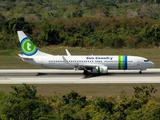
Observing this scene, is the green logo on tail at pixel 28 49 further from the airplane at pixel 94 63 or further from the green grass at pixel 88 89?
the green grass at pixel 88 89

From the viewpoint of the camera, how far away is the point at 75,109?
34.6 m

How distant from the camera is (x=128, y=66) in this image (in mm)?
61312

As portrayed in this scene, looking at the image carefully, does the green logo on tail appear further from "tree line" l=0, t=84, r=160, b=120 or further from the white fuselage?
"tree line" l=0, t=84, r=160, b=120

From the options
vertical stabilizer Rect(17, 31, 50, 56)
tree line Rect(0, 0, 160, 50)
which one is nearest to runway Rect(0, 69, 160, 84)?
vertical stabilizer Rect(17, 31, 50, 56)

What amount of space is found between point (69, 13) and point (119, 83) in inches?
3425

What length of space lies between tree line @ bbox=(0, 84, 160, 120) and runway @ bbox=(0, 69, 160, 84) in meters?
13.6

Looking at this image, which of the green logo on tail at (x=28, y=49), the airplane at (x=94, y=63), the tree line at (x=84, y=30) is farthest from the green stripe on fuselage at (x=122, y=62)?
the tree line at (x=84, y=30)

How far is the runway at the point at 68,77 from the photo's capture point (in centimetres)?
5656

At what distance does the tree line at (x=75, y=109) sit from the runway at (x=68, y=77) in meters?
13.6

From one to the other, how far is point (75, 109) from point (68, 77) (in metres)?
25.2

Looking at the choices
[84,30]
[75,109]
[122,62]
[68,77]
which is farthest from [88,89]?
[84,30]

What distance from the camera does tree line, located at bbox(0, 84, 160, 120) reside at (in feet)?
97.0

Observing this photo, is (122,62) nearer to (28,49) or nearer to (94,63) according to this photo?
(94,63)

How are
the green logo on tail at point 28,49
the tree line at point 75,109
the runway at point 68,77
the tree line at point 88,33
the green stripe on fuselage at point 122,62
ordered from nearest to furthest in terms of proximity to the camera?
1. the tree line at point 75,109
2. the runway at point 68,77
3. the green stripe on fuselage at point 122,62
4. the green logo on tail at point 28,49
5. the tree line at point 88,33
